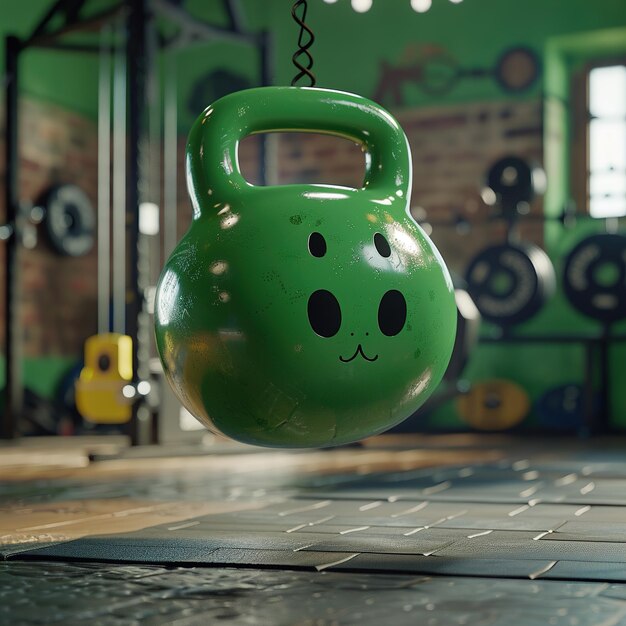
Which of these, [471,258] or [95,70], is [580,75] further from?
[95,70]

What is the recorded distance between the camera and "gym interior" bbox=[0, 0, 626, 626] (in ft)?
4.02

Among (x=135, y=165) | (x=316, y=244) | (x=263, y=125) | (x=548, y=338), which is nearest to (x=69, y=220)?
(x=135, y=165)

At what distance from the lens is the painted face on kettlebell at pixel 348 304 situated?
121cm

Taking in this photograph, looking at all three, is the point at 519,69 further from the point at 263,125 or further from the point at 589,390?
the point at 263,125

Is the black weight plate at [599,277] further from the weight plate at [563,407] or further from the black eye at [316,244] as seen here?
the black eye at [316,244]

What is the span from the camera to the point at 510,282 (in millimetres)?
6742

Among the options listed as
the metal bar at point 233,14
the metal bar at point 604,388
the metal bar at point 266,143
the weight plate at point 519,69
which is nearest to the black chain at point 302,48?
the metal bar at point 266,143

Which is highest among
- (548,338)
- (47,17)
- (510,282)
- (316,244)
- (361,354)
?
(47,17)

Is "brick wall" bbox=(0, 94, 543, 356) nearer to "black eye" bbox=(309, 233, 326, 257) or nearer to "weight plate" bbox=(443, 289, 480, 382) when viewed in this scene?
"weight plate" bbox=(443, 289, 480, 382)

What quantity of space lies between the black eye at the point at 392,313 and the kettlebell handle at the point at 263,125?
0.17 m

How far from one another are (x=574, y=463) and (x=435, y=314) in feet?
8.78

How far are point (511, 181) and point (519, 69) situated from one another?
0.88 meters

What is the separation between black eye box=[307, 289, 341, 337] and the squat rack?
3.59m

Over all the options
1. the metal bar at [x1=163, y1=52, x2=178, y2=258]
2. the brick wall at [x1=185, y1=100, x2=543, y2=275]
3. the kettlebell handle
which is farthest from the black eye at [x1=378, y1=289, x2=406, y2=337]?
the metal bar at [x1=163, y1=52, x2=178, y2=258]
